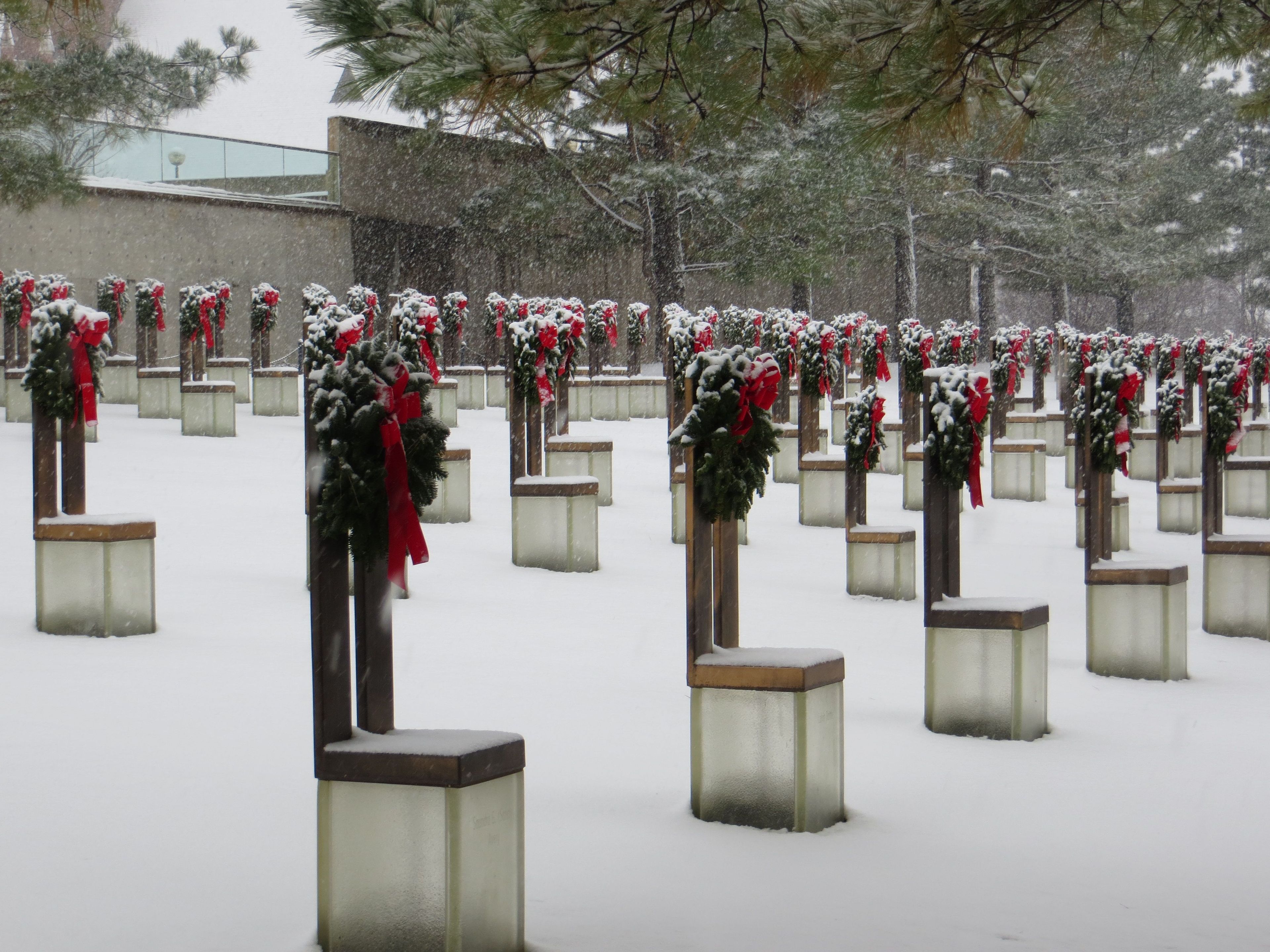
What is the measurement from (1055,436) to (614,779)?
14.1 metres

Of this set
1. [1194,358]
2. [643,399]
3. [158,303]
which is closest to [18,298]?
[158,303]

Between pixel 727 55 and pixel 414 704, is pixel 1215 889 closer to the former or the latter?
pixel 414 704

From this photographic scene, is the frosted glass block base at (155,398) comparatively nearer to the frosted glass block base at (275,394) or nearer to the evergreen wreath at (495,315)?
the frosted glass block base at (275,394)

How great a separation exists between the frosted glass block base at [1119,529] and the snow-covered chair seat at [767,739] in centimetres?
730

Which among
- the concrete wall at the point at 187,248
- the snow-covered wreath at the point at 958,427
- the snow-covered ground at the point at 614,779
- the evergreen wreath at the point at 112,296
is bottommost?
the snow-covered ground at the point at 614,779

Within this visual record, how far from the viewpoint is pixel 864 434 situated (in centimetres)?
852

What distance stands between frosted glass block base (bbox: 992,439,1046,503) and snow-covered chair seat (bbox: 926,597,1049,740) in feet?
27.7

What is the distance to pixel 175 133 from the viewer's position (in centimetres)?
2161

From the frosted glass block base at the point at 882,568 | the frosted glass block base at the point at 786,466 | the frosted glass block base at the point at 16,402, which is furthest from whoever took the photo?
the frosted glass block base at the point at 16,402

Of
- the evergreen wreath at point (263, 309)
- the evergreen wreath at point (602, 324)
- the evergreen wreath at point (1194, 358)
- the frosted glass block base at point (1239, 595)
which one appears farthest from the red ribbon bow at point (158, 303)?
the evergreen wreath at point (1194, 358)

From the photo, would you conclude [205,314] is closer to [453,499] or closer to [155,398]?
[155,398]

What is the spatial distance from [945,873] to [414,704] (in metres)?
2.16

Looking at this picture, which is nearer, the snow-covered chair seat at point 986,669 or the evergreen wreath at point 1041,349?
the snow-covered chair seat at point 986,669

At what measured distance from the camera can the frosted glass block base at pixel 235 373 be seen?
50.1 ft
